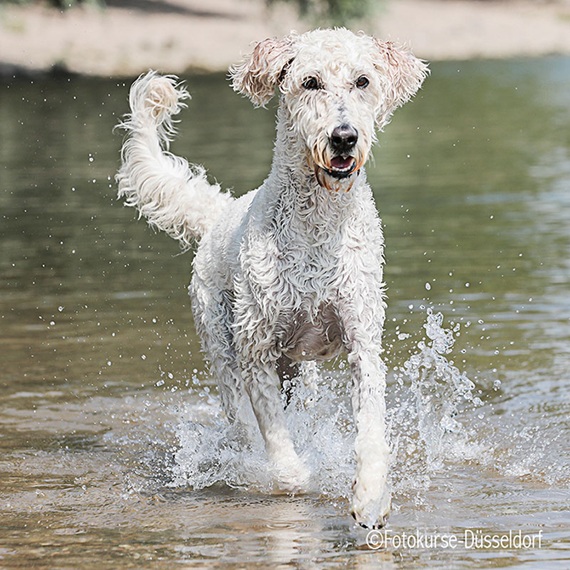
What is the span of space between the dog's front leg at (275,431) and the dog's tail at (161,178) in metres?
1.41

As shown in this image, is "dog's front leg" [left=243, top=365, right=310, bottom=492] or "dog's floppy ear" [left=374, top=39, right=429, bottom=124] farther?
"dog's front leg" [left=243, top=365, right=310, bottom=492]

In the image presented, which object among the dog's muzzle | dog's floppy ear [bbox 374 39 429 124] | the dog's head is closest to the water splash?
the dog's muzzle

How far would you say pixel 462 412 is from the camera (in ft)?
26.6

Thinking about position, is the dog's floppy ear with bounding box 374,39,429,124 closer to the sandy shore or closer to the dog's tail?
the dog's tail

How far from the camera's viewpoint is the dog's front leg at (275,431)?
21.1 ft

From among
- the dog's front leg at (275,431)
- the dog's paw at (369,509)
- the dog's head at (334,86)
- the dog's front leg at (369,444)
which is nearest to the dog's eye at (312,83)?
the dog's head at (334,86)

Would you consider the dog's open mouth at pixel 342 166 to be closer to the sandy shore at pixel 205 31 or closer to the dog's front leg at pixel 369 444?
the dog's front leg at pixel 369 444

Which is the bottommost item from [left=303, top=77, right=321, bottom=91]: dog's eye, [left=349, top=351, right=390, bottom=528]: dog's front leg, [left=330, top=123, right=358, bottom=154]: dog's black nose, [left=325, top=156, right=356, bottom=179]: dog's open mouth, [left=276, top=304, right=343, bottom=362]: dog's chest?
→ [left=349, top=351, right=390, bottom=528]: dog's front leg

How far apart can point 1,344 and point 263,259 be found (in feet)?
14.0

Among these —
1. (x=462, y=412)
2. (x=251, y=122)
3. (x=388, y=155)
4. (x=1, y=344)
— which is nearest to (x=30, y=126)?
(x=251, y=122)

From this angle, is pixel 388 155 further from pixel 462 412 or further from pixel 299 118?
pixel 299 118

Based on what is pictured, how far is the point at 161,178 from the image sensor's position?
7680 mm

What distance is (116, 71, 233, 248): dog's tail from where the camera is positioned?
761 centimetres

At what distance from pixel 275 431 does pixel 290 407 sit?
81 centimetres
